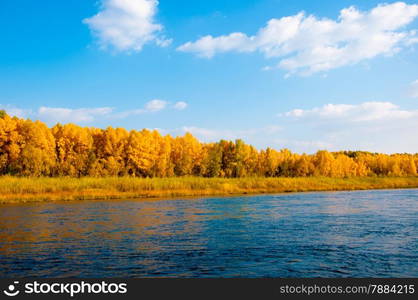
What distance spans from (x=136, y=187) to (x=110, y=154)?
30.3 meters

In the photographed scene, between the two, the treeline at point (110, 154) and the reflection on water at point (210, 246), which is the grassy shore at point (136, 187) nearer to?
the reflection on water at point (210, 246)

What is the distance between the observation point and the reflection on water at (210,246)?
13.3 m

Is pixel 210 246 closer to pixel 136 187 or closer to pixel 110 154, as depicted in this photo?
pixel 136 187

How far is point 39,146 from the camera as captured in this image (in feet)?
230

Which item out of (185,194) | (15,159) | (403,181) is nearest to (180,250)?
(185,194)

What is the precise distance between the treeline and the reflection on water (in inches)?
1757

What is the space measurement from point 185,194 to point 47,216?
1010 inches

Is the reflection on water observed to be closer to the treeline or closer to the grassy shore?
the grassy shore

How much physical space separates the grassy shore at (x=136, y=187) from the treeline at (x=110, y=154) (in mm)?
21342

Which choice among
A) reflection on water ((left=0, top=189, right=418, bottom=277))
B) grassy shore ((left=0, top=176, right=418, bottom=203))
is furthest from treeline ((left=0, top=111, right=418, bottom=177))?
reflection on water ((left=0, top=189, right=418, bottom=277))

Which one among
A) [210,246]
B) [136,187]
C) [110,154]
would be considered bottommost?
[210,246]

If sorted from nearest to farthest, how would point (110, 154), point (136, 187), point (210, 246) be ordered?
1. point (210, 246)
2. point (136, 187)
3. point (110, 154)

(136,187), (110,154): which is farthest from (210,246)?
(110,154)

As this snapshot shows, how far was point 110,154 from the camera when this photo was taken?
79.1m
